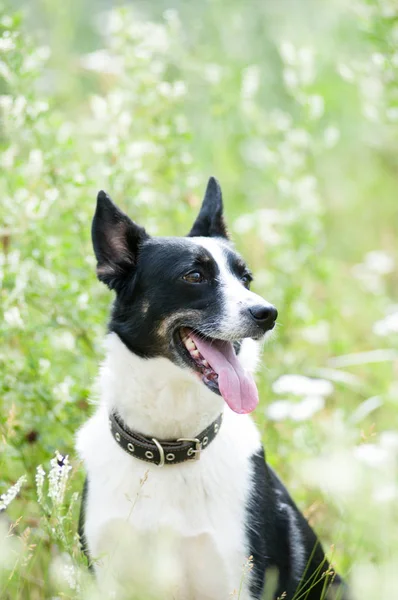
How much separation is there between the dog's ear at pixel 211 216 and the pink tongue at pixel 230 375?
2.02ft

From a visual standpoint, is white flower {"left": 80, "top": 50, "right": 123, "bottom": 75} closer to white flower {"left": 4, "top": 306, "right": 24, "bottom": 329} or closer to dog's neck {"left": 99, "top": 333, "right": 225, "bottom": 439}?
white flower {"left": 4, "top": 306, "right": 24, "bottom": 329}

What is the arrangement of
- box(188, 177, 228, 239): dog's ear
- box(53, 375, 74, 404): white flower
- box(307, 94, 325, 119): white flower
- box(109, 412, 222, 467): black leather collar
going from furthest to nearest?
box(307, 94, 325, 119): white flower < box(53, 375, 74, 404): white flower < box(188, 177, 228, 239): dog's ear < box(109, 412, 222, 467): black leather collar

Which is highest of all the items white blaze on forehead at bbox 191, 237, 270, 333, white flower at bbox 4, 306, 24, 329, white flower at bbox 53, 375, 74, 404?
white blaze on forehead at bbox 191, 237, 270, 333

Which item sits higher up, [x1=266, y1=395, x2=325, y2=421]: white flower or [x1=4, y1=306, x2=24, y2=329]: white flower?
[x1=4, y1=306, x2=24, y2=329]: white flower

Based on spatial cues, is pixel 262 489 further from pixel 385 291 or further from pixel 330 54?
pixel 330 54

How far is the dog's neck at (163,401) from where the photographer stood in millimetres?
2926

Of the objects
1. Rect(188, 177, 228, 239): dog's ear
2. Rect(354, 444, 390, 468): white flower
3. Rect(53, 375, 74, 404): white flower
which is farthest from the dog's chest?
Rect(188, 177, 228, 239): dog's ear

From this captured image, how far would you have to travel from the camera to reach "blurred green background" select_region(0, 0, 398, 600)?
3.13 m

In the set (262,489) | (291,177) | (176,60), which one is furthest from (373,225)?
Answer: (262,489)

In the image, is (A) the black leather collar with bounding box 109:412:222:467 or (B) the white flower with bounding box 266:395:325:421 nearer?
(A) the black leather collar with bounding box 109:412:222:467

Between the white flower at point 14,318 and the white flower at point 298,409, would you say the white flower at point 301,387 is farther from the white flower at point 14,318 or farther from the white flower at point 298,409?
the white flower at point 14,318

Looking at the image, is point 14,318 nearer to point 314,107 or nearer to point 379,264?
point 314,107

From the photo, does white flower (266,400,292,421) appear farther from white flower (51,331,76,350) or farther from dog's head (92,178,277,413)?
white flower (51,331,76,350)

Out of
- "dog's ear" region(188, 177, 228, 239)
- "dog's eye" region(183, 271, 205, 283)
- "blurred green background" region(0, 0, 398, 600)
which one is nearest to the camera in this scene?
"dog's eye" region(183, 271, 205, 283)
